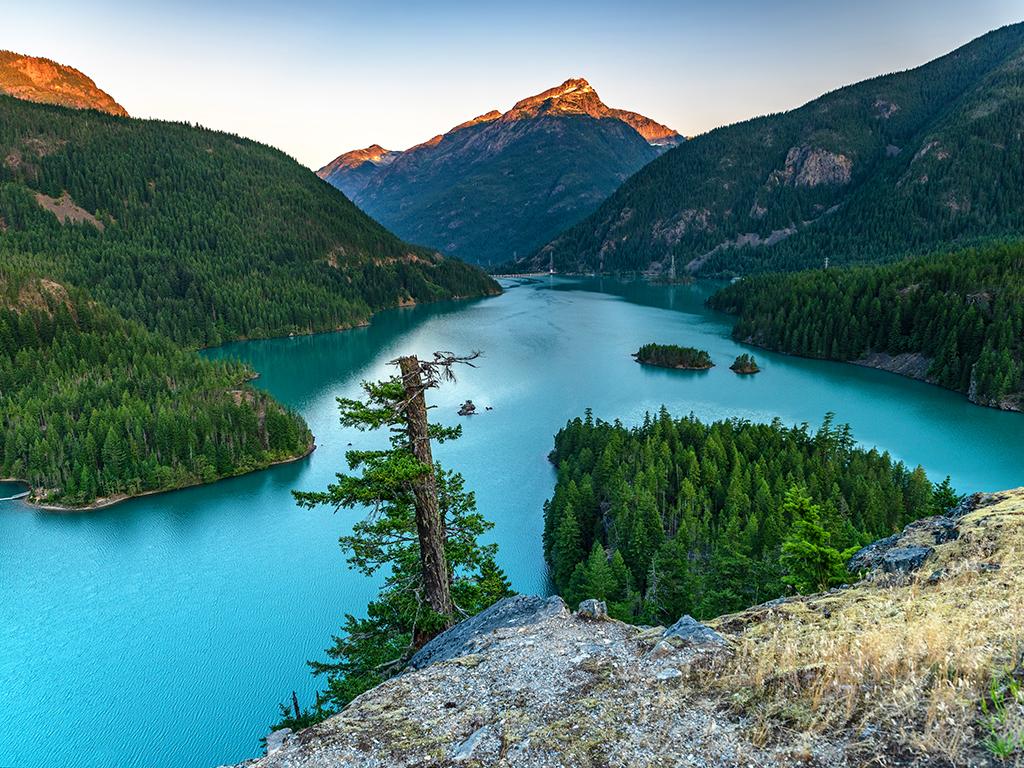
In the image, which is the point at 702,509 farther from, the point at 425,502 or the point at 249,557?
the point at 249,557

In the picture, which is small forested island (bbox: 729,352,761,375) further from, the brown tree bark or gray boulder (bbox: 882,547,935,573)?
the brown tree bark

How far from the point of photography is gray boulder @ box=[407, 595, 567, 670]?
13.7 m

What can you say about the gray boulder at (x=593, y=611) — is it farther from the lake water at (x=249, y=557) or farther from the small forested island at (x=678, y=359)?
the small forested island at (x=678, y=359)

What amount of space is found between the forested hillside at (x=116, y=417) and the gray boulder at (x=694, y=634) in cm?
6651

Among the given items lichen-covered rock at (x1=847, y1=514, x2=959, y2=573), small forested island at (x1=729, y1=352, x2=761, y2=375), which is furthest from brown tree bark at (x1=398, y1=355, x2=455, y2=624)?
small forested island at (x1=729, y1=352, x2=761, y2=375)

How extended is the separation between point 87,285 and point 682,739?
189816 mm

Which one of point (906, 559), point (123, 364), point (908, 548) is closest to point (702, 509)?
point (908, 548)

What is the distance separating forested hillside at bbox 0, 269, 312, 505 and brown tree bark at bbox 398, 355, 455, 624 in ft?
190

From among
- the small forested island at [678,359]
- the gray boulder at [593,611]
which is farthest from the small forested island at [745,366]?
the gray boulder at [593,611]

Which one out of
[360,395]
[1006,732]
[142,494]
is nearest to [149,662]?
[142,494]

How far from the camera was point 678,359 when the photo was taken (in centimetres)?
11594

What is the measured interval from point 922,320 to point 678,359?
145 ft

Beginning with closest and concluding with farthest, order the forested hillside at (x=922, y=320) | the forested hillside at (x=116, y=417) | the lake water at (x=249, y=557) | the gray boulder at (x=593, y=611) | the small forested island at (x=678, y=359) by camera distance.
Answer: the gray boulder at (x=593, y=611), the lake water at (x=249, y=557), the forested hillside at (x=116, y=417), the forested hillside at (x=922, y=320), the small forested island at (x=678, y=359)

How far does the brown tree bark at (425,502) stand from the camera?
1739cm
